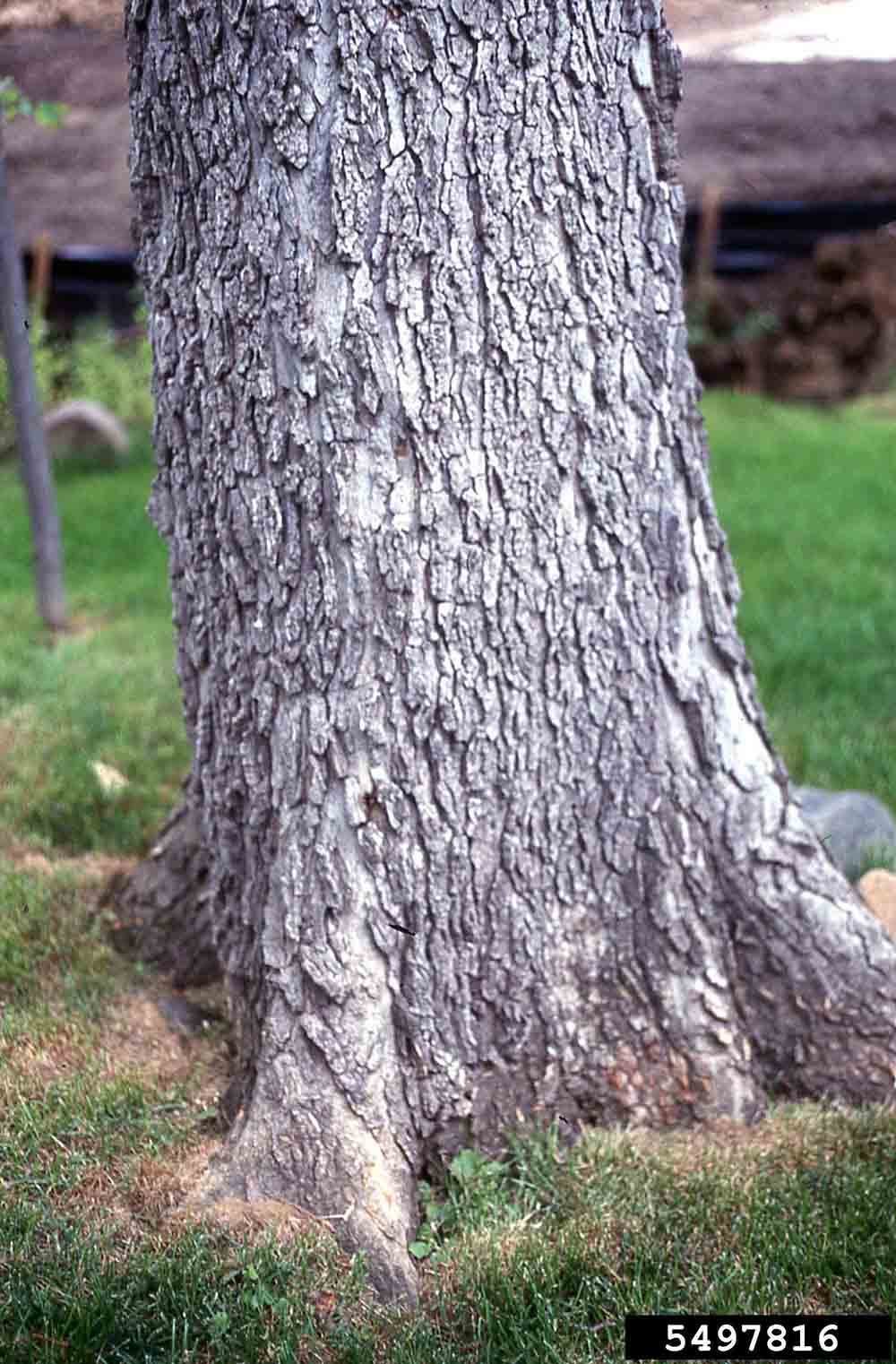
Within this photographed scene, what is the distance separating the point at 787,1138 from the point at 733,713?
0.86 metres

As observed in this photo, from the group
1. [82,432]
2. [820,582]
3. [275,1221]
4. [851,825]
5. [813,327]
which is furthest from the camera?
[813,327]

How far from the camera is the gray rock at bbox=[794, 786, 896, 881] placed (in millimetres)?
3521

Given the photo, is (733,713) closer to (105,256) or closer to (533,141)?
(533,141)

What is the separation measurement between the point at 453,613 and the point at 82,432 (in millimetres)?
6860

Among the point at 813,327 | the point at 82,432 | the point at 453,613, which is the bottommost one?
the point at 82,432

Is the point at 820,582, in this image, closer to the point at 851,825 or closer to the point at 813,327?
the point at 851,825

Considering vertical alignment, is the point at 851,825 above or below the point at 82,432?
below

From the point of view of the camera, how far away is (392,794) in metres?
2.35

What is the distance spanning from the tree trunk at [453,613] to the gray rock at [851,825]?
2.86ft

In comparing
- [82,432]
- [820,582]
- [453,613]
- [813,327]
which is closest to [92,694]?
[453,613]

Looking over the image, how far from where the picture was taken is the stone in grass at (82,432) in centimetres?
845

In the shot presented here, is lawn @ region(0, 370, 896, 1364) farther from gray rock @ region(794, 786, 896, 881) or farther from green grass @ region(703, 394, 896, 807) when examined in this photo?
green grass @ region(703, 394, 896, 807)

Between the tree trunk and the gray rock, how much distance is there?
87 cm

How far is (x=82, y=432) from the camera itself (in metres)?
8.51
